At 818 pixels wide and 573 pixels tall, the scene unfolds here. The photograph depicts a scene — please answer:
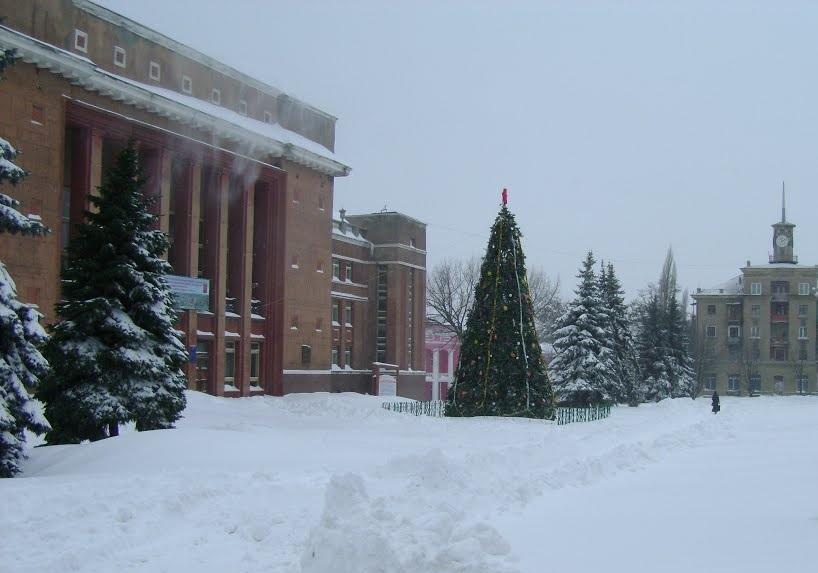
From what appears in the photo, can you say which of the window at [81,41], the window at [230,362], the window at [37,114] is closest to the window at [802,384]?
the window at [230,362]

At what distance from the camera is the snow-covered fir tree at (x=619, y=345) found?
46.9 metres

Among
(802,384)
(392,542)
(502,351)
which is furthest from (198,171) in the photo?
(802,384)

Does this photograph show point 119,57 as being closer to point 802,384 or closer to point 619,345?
point 619,345

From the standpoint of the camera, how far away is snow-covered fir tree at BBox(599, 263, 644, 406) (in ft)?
154

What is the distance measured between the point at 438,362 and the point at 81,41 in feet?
172

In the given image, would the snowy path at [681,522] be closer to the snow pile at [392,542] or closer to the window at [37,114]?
the snow pile at [392,542]

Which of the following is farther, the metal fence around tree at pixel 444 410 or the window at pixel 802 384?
the window at pixel 802 384

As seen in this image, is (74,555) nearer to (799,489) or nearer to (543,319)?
(799,489)

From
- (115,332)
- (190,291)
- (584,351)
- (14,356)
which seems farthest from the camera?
(584,351)

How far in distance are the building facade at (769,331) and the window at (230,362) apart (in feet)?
195

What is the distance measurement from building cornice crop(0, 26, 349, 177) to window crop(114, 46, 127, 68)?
1744 millimetres

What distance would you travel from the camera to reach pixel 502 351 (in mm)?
26094

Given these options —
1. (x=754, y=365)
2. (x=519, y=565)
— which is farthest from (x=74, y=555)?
(x=754, y=365)

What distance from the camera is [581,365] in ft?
146
